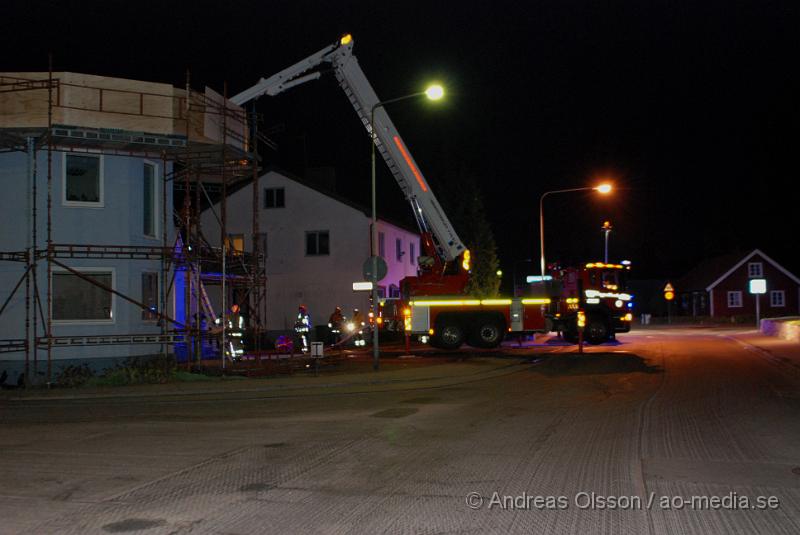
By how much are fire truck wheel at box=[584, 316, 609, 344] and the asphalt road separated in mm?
12897

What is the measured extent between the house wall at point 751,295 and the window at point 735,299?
0.23m

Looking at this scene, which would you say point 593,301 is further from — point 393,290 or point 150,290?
point 150,290

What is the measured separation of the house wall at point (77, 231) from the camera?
1877 cm

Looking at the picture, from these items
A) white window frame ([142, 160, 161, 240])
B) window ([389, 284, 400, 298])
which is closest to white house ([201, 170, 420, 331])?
window ([389, 284, 400, 298])

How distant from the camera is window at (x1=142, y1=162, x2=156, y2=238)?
20500 millimetres

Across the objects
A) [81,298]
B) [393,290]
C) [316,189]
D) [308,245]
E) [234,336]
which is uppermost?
[316,189]

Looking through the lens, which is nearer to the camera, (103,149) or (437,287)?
(103,149)

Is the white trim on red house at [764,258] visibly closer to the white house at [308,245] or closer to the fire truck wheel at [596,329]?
the white house at [308,245]

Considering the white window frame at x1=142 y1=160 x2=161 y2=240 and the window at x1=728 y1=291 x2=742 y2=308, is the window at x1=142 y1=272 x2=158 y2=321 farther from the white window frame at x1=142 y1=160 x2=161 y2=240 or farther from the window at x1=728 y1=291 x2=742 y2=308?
the window at x1=728 y1=291 x2=742 y2=308

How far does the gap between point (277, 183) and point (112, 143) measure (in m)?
20.8

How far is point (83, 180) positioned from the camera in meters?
19.4

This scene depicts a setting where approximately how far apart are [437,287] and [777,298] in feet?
151

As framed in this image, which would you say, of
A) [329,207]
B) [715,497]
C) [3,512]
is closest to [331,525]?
[3,512]

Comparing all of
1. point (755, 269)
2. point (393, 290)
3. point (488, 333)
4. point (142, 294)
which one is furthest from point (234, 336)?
point (755, 269)
